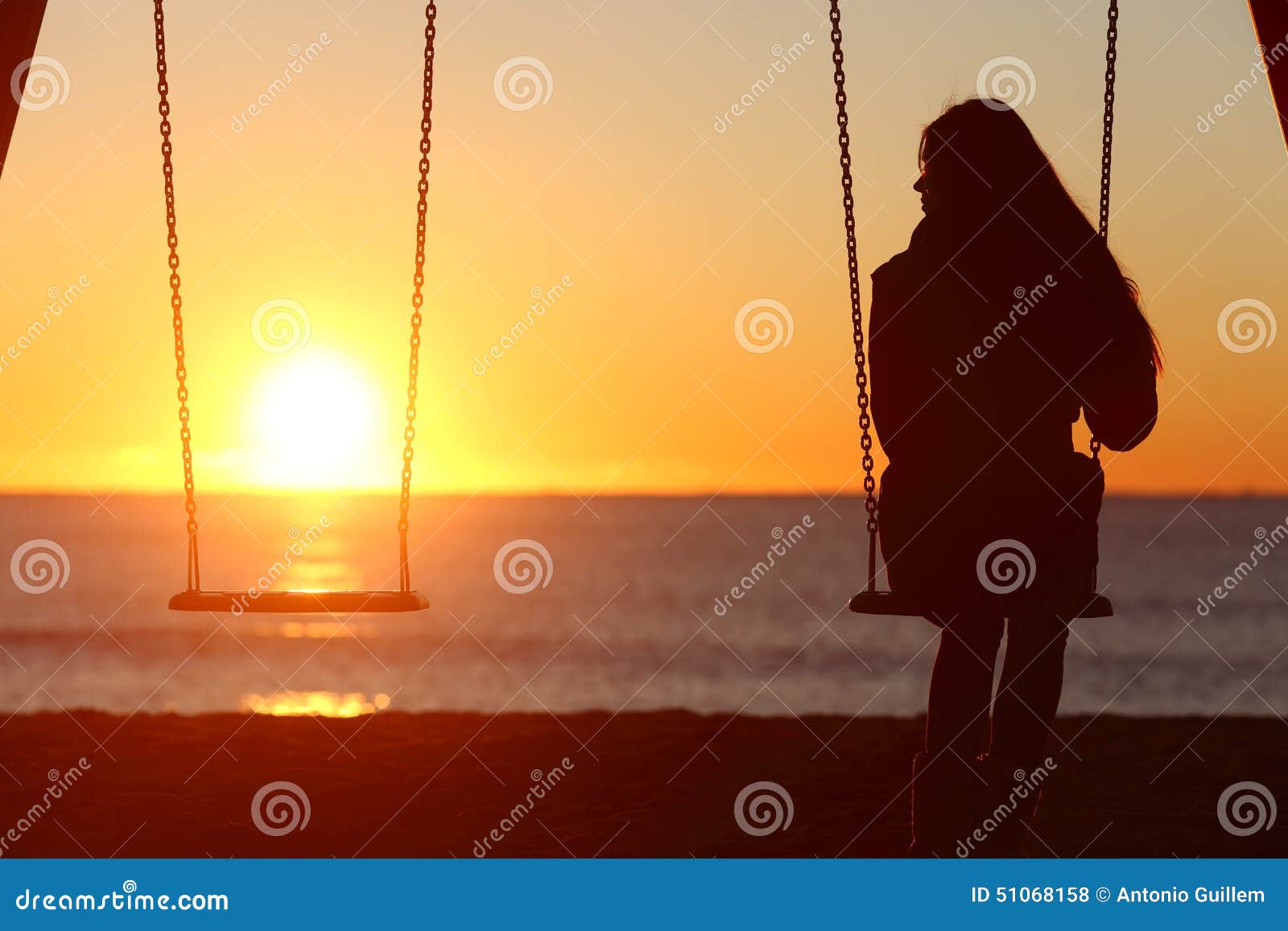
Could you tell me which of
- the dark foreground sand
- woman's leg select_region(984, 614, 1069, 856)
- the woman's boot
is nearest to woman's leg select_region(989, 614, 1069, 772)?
woman's leg select_region(984, 614, 1069, 856)

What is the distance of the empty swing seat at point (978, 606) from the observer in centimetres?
368

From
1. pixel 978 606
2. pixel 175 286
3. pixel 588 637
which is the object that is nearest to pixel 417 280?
pixel 175 286

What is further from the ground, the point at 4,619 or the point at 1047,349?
the point at 4,619

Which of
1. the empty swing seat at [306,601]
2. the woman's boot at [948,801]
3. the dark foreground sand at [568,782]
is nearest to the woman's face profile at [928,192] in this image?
the woman's boot at [948,801]

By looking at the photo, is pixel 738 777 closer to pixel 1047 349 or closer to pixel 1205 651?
pixel 1047 349

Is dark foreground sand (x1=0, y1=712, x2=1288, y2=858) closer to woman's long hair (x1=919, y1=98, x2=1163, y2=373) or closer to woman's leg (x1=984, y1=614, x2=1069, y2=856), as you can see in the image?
woman's leg (x1=984, y1=614, x2=1069, y2=856)

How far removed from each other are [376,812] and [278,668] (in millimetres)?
17323

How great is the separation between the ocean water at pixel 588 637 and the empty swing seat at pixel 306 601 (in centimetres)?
880

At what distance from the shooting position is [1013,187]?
376 centimetres

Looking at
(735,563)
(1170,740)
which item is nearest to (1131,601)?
(735,563)

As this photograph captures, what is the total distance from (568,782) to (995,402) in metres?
3.57

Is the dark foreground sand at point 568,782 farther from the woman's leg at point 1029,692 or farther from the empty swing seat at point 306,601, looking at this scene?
the woman's leg at point 1029,692

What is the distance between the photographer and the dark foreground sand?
5402 millimetres

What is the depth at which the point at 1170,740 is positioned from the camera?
25.7 feet
